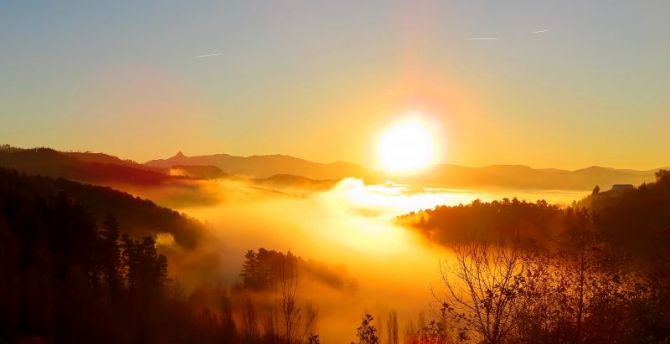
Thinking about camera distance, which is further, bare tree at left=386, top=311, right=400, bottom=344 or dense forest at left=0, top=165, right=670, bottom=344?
bare tree at left=386, top=311, right=400, bottom=344

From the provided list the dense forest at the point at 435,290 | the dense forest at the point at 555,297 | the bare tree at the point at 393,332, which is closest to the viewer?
the dense forest at the point at 555,297

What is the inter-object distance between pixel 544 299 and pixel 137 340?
100m

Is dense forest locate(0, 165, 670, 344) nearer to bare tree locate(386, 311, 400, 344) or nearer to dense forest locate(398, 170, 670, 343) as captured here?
dense forest locate(398, 170, 670, 343)

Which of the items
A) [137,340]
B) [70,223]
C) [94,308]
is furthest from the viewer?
[137,340]

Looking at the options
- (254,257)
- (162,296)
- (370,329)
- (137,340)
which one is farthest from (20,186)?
Result: (370,329)

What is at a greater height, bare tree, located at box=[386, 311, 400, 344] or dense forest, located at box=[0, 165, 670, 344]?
dense forest, located at box=[0, 165, 670, 344]

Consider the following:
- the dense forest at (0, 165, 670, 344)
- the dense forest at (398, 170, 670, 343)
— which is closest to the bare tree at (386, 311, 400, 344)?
the dense forest at (0, 165, 670, 344)

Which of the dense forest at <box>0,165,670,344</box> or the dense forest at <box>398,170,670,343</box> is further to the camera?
the dense forest at <box>0,165,670,344</box>

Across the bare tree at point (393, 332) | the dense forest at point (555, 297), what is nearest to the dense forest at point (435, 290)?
the dense forest at point (555, 297)

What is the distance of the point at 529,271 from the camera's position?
27422 mm

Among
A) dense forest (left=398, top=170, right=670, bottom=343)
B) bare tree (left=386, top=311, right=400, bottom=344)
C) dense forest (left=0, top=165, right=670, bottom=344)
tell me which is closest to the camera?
dense forest (left=398, top=170, right=670, bottom=343)

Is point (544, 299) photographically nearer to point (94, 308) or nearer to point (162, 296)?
point (94, 308)

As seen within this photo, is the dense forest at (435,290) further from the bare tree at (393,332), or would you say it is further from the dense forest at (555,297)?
the bare tree at (393,332)

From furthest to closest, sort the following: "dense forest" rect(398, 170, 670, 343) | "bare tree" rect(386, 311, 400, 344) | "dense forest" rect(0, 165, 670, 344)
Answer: "bare tree" rect(386, 311, 400, 344) < "dense forest" rect(0, 165, 670, 344) < "dense forest" rect(398, 170, 670, 343)
